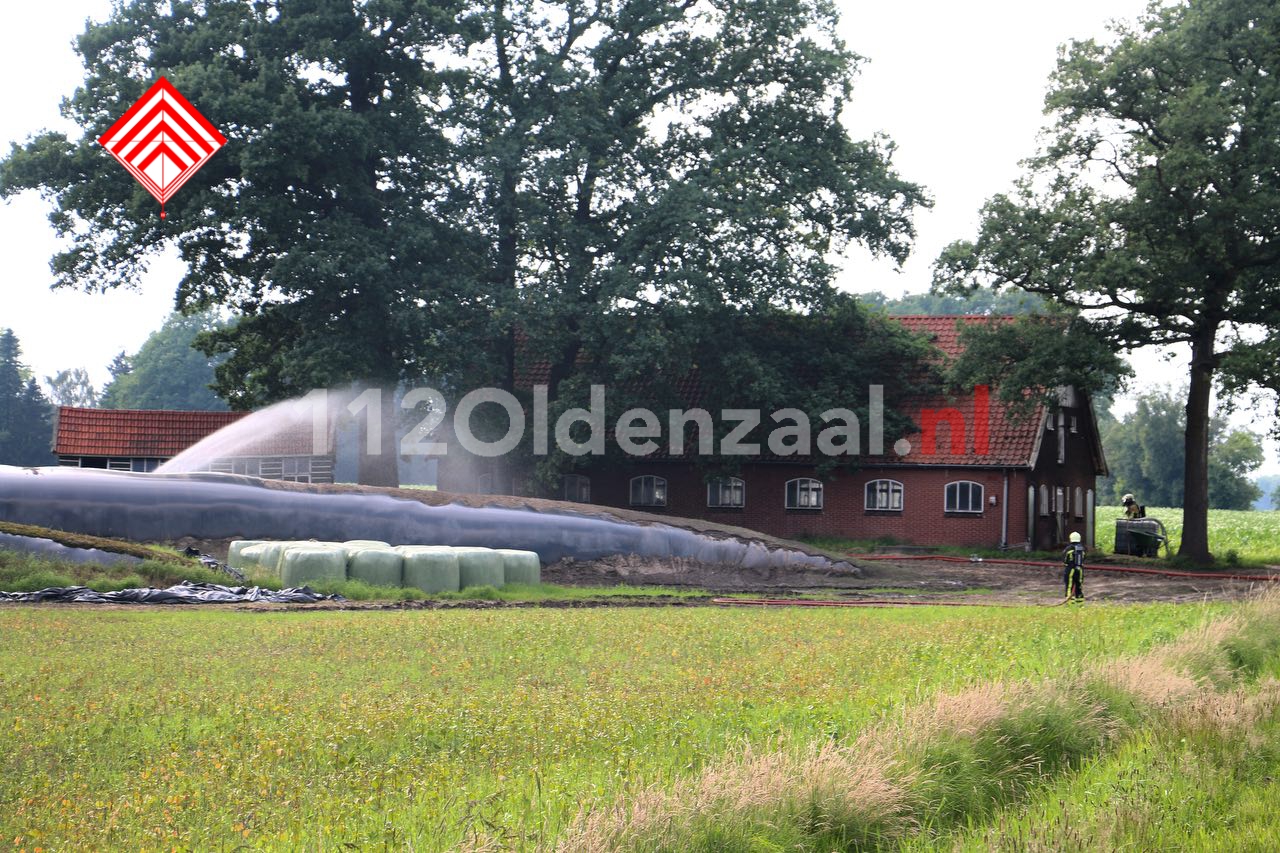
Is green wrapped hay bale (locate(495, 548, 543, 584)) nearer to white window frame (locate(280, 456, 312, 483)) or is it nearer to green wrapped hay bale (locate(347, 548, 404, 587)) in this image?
green wrapped hay bale (locate(347, 548, 404, 587))

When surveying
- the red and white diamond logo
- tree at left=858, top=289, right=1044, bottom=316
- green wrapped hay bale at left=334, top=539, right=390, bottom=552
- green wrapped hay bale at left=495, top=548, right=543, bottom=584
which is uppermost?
tree at left=858, top=289, right=1044, bottom=316

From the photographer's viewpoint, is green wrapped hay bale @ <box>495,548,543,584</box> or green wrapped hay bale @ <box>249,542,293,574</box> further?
green wrapped hay bale @ <box>495,548,543,584</box>

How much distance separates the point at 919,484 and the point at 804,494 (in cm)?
450

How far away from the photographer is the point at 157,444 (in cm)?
6225

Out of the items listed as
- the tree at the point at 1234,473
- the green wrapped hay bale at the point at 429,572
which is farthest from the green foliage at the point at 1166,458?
the green wrapped hay bale at the point at 429,572

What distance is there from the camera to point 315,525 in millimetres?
32562

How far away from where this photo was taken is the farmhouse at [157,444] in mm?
61156

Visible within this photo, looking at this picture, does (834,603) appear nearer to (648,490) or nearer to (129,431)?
(648,490)

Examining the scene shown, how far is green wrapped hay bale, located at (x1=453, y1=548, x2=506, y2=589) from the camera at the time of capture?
28922 mm

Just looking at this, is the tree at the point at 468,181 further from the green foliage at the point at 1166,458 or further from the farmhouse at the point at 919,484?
the green foliage at the point at 1166,458

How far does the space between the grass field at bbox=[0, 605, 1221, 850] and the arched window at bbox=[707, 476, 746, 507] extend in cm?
2984

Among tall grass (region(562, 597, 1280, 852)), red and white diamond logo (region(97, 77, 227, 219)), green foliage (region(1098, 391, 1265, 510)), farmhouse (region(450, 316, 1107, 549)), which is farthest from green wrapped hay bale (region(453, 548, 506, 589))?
green foliage (region(1098, 391, 1265, 510))

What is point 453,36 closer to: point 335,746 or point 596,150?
point 596,150

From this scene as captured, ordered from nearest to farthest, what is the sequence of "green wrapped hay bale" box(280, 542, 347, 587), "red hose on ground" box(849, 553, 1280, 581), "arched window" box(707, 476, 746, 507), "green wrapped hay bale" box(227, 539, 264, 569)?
"green wrapped hay bale" box(280, 542, 347, 587) → "green wrapped hay bale" box(227, 539, 264, 569) → "red hose on ground" box(849, 553, 1280, 581) → "arched window" box(707, 476, 746, 507)
